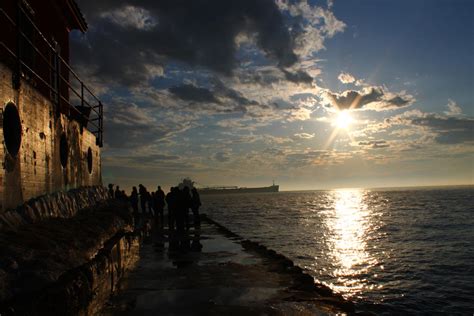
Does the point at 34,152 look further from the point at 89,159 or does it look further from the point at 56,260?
the point at 89,159

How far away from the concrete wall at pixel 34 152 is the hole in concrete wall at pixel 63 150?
0.15 m

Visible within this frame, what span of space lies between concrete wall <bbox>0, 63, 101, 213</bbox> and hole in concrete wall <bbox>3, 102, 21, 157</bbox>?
0.33ft

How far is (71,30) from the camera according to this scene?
15391 millimetres

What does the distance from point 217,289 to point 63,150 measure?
17.2 ft

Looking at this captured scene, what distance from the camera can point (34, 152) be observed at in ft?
23.3

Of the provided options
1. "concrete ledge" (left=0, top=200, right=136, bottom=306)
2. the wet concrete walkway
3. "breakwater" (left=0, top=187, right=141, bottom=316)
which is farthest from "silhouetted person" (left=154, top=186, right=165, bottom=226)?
"concrete ledge" (left=0, top=200, right=136, bottom=306)

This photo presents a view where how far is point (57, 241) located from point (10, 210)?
861 mm

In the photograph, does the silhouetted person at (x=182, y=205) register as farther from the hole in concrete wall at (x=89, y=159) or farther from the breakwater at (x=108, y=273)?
the breakwater at (x=108, y=273)

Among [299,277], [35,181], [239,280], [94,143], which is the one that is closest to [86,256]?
[35,181]

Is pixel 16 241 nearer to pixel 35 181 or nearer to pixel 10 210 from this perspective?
pixel 10 210

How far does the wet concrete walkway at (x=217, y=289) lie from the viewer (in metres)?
6.41

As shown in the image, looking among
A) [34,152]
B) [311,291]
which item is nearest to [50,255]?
[34,152]

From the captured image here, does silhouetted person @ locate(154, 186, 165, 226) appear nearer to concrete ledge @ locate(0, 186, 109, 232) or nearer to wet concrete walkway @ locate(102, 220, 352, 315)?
wet concrete walkway @ locate(102, 220, 352, 315)

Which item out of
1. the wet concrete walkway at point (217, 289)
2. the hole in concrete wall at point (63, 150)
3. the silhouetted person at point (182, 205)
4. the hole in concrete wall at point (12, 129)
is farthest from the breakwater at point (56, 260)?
the silhouetted person at point (182, 205)
